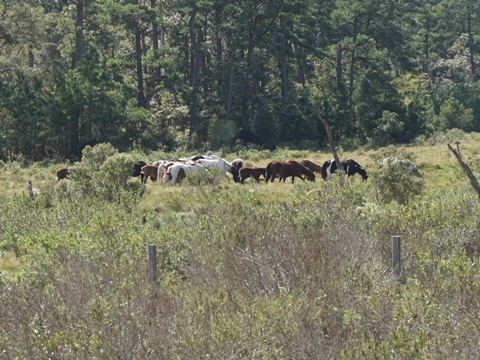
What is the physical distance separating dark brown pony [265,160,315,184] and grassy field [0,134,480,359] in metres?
11.5

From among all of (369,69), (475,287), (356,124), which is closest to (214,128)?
(356,124)

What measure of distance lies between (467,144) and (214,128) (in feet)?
47.3

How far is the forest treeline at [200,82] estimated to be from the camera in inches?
1598

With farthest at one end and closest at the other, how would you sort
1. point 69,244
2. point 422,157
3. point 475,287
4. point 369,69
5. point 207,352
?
point 369,69
point 422,157
point 69,244
point 475,287
point 207,352

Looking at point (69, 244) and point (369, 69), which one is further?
point (369, 69)

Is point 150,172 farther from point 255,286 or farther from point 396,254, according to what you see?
point 255,286

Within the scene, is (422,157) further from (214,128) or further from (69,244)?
(69,244)

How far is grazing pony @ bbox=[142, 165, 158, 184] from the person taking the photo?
93.0 feet

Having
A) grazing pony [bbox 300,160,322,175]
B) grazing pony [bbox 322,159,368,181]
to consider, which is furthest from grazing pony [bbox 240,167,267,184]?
grazing pony [bbox 322,159,368,181]

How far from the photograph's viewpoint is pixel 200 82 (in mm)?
49250

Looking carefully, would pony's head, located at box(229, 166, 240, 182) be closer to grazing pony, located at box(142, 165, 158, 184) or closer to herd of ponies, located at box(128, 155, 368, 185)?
herd of ponies, located at box(128, 155, 368, 185)

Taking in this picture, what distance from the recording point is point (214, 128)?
149ft

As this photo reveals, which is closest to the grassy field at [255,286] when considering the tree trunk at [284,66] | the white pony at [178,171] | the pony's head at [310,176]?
the white pony at [178,171]

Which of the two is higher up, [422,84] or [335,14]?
[335,14]
